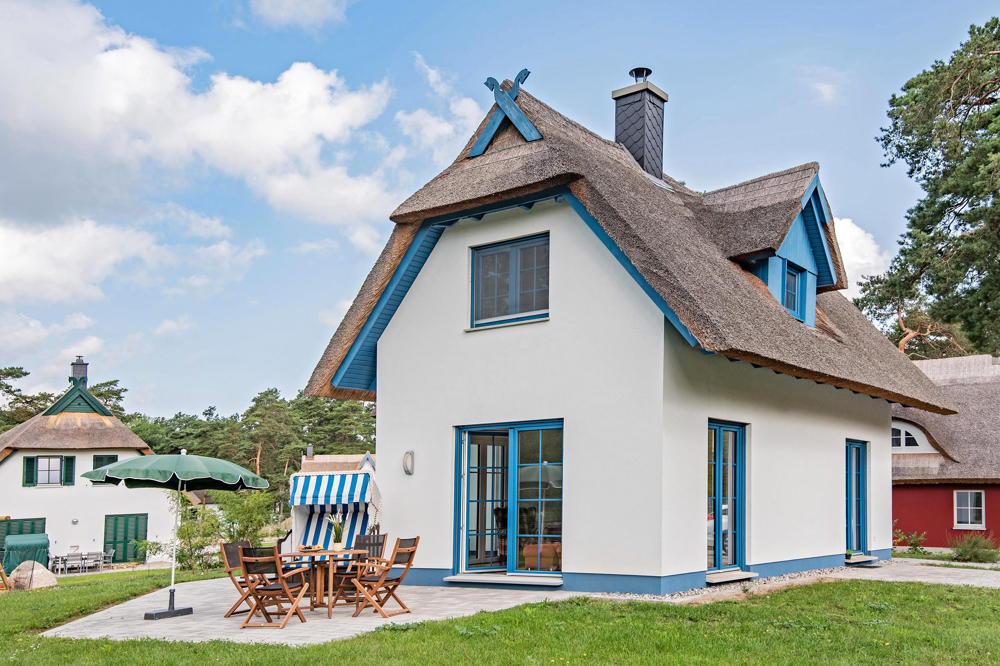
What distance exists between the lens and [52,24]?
1385 cm

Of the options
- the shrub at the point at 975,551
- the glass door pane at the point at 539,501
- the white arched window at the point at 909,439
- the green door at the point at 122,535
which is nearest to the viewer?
the glass door pane at the point at 539,501

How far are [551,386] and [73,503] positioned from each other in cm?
3026

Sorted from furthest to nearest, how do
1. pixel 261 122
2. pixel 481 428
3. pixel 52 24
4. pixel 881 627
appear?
pixel 261 122, pixel 52 24, pixel 481 428, pixel 881 627

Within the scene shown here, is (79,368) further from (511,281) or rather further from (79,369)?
(511,281)

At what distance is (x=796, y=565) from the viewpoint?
12.5 m

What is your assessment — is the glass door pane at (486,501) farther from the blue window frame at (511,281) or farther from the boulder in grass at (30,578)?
the boulder in grass at (30,578)

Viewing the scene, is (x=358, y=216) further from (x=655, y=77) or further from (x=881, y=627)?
(x=881, y=627)

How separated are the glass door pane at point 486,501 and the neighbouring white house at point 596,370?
0.03 metres

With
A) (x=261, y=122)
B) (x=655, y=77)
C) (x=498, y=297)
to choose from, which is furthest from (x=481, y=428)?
(x=261, y=122)

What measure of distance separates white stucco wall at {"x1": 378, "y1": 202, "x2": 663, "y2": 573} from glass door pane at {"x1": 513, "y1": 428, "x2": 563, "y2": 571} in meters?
0.31

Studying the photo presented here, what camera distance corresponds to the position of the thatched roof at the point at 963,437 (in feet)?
62.4

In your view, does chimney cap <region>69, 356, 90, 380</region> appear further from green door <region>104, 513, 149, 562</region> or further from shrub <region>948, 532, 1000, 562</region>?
shrub <region>948, 532, 1000, 562</region>

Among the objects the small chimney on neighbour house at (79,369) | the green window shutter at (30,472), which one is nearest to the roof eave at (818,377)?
the green window shutter at (30,472)

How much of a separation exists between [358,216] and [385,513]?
1904 centimetres
